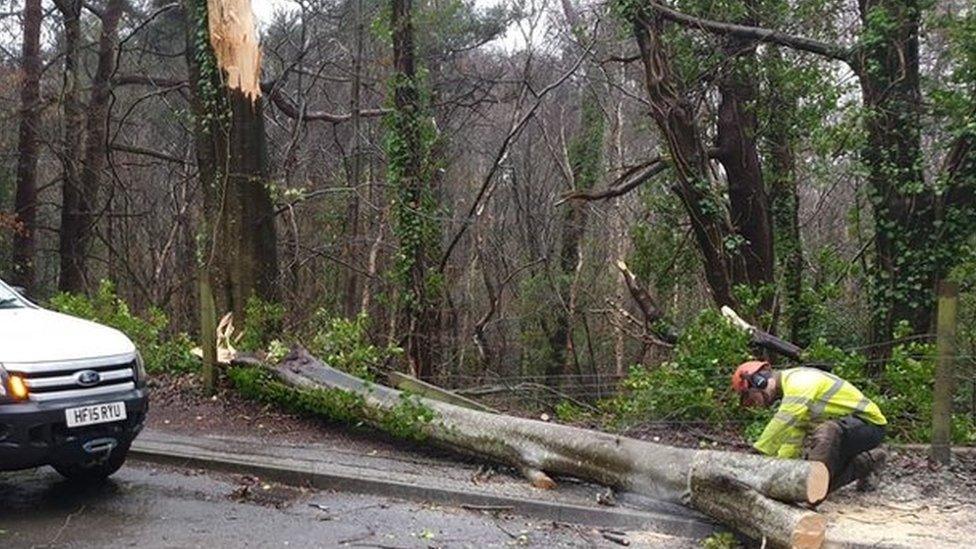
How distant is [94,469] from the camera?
671 cm

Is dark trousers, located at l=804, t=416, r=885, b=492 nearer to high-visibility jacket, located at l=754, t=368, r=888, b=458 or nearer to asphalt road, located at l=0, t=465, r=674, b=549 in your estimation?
high-visibility jacket, located at l=754, t=368, r=888, b=458

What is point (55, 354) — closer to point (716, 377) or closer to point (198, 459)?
point (198, 459)

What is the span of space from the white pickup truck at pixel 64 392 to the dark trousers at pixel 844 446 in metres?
4.83

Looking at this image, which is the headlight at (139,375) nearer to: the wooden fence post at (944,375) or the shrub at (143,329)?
the shrub at (143,329)

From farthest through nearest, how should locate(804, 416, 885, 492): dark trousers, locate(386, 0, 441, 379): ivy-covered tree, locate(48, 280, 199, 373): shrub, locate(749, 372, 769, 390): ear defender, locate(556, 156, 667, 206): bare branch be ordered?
locate(386, 0, 441, 379): ivy-covered tree → locate(556, 156, 667, 206): bare branch → locate(48, 280, 199, 373): shrub → locate(749, 372, 769, 390): ear defender → locate(804, 416, 885, 492): dark trousers

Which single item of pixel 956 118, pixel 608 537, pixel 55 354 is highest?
pixel 956 118

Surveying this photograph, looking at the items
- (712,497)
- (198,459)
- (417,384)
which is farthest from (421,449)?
(712,497)

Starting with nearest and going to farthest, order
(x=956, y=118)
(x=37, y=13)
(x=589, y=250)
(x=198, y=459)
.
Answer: (x=198, y=459)
(x=956, y=118)
(x=37, y=13)
(x=589, y=250)

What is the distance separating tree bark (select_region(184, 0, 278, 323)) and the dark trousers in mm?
6984

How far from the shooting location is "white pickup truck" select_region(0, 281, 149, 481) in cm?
545

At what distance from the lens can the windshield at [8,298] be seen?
22.0ft

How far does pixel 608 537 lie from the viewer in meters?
5.95

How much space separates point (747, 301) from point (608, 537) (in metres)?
5.64

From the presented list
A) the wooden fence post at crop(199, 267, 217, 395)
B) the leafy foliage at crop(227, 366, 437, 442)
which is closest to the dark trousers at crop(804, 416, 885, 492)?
the leafy foliage at crop(227, 366, 437, 442)
